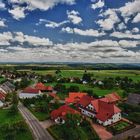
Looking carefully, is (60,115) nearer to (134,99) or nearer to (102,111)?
(102,111)

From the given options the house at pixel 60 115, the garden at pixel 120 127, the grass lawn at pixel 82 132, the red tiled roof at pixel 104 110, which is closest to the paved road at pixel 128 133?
the garden at pixel 120 127

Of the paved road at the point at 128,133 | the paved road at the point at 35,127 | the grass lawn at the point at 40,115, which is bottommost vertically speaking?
the paved road at the point at 128,133

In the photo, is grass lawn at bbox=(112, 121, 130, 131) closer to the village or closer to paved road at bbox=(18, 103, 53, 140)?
the village

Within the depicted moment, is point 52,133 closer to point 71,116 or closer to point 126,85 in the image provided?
→ point 71,116

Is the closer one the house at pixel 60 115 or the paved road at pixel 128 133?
the paved road at pixel 128 133

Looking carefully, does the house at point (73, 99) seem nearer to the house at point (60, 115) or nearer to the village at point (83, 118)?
the village at point (83, 118)

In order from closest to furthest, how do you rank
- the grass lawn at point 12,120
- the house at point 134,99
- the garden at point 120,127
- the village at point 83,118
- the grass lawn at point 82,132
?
the grass lawn at point 82,132, the grass lawn at point 12,120, the village at point 83,118, the garden at point 120,127, the house at point 134,99

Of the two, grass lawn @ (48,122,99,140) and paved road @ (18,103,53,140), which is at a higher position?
grass lawn @ (48,122,99,140)

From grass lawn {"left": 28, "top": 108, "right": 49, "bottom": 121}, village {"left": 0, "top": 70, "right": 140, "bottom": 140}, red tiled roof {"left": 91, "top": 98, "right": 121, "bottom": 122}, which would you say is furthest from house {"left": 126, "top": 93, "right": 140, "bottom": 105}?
grass lawn {"left": 28, "top": 108, "right": 49, "bottom": 121}
